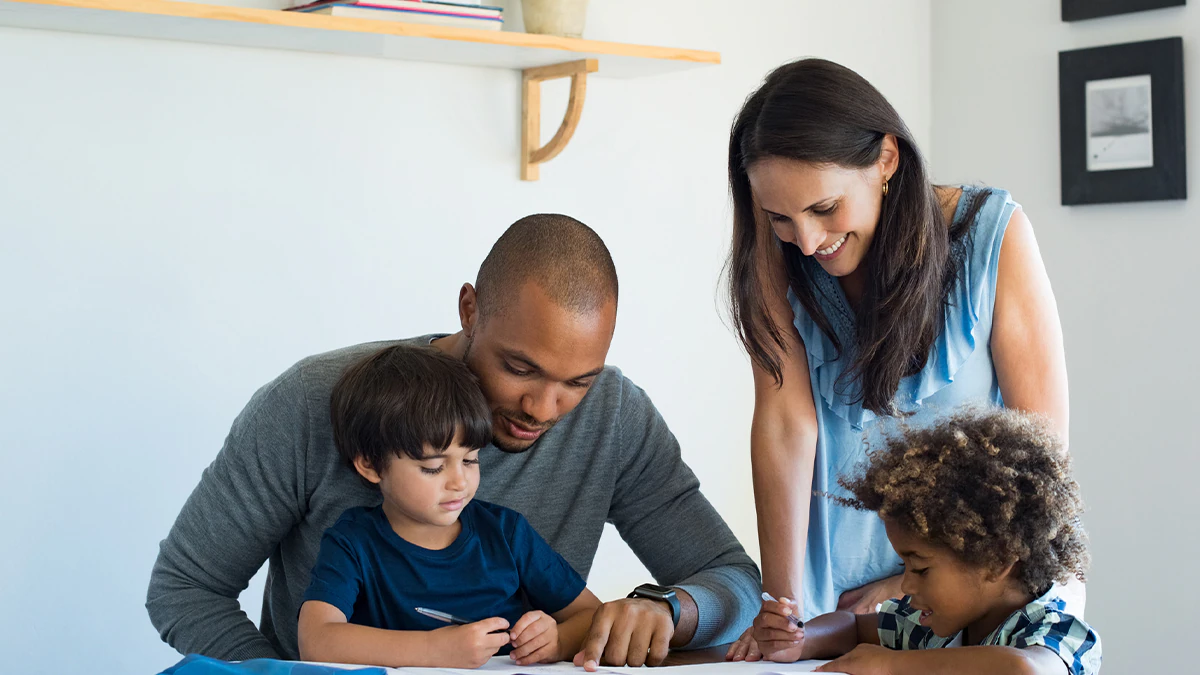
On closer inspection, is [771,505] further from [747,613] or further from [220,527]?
[220,527]

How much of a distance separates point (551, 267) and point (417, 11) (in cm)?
111

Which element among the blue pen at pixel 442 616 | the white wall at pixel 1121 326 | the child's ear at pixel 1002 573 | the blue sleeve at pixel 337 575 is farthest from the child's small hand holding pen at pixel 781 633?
the white wall at pixel 1121 326

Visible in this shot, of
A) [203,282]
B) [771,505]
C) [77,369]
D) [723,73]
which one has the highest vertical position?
[723,73]

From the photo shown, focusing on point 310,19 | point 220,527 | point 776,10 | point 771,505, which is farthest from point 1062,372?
point 776,10

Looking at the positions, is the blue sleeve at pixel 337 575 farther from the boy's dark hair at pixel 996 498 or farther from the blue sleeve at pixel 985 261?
the blue sleeve at pixel 985 261

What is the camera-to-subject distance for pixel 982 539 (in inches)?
49.0

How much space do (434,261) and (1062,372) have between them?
61.5 inches

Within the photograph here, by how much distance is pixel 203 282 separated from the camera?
8.21 feet

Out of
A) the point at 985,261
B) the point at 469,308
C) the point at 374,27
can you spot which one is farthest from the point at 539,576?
the point at 374,27

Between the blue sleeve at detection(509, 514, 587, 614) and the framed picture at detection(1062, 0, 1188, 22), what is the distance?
7.15 ft

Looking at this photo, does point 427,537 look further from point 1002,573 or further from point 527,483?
point 1002,573

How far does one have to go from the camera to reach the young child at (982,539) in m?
1.21

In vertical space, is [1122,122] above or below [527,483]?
above

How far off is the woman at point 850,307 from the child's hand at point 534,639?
0.22m
